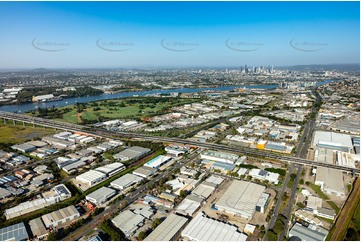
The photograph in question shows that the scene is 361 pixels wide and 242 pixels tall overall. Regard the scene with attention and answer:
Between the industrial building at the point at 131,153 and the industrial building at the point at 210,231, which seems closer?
the industrial building at the point at 210,231

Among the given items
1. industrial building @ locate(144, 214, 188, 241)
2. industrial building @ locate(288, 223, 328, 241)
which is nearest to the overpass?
industrial building @ locate(288, 223, 328, 241)

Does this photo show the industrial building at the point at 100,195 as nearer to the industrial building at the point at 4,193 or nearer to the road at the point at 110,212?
the road at the point at 110,212

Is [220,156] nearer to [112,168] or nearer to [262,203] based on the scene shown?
[262,203]

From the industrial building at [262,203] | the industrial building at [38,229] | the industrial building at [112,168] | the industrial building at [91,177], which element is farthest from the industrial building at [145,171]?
the industrial building at [262,203]

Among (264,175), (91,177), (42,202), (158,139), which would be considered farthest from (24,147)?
(264,175)

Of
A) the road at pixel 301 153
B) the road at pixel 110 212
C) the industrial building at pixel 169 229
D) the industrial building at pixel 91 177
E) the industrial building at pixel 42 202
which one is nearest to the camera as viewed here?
the industrial building at pixel 169 229

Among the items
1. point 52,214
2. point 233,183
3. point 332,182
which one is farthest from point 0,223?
point 332,182
